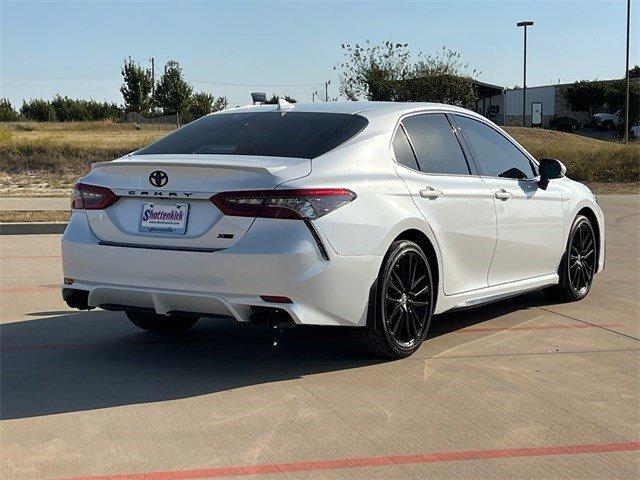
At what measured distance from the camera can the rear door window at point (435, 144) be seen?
6.44m

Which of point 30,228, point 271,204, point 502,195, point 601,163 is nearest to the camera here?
point 271,204

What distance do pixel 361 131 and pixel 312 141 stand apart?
13.7 inches

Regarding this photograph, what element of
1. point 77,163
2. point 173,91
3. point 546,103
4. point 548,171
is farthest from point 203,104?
point 548,171

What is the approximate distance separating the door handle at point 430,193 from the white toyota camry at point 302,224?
2cm

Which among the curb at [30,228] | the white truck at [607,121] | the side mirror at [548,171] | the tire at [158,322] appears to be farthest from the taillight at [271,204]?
the white truck at [607,121]

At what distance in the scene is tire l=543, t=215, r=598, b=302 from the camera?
8094 mm

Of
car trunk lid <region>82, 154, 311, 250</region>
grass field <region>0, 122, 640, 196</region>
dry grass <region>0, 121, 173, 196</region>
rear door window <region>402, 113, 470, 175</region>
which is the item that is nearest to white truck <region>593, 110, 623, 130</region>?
grass field <region>0, 122, 640, 196</region>

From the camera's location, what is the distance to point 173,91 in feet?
290

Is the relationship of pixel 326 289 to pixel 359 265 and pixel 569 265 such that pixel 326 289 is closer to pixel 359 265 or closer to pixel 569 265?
pixel 359 265

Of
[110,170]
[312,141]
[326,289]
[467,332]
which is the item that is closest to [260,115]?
[312,141]

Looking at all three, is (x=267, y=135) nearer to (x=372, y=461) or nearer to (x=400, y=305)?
(x=400, y=305)

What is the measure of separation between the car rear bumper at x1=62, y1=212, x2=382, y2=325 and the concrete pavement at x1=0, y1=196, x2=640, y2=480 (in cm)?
46

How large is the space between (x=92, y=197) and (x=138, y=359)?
110 centimetres

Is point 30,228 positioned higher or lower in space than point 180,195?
lower
